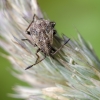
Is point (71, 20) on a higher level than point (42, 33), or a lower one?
higher

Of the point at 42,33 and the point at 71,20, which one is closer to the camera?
the point at 42,33

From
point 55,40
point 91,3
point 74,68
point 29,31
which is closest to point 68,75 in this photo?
point 74,68

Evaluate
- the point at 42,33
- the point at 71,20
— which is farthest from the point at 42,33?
the point at 71,20

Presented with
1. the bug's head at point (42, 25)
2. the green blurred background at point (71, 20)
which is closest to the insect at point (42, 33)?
the bug's head at point (42, 25)

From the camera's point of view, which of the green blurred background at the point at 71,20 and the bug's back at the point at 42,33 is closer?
the bug's back at the point at 42,33

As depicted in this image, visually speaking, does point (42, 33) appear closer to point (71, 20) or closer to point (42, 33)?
point (42, 33)

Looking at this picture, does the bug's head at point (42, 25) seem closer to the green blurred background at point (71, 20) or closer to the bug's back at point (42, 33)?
the bug's back at point (42, 33)

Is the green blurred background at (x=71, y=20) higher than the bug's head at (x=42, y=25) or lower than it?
higher

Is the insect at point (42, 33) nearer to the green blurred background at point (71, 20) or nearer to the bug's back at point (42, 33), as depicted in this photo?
the bug's back at point (42, 33)
